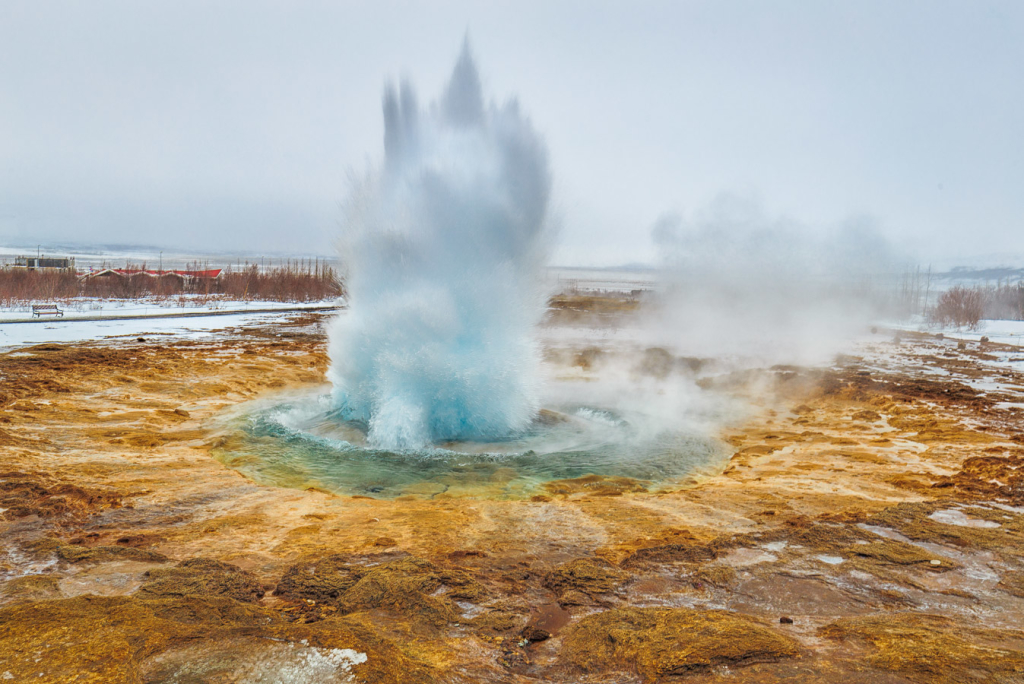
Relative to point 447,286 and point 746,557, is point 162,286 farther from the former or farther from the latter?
point 746,557

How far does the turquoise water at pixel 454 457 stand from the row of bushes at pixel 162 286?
112 feet

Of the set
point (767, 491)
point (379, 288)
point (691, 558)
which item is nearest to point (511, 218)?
point (379, 288)

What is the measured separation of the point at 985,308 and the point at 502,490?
56914mm

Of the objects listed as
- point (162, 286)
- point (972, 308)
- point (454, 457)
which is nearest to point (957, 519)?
point (454, 457)

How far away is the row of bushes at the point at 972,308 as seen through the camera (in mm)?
37094

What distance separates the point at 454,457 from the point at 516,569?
3494 millimetres

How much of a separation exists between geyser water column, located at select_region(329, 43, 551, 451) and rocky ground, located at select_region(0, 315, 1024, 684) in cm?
247

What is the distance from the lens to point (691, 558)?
4.73 metres

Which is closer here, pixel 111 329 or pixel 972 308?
pixel 111 329

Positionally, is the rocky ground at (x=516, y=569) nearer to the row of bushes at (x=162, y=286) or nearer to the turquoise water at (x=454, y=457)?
the turquoise water at (x=454, y=457)

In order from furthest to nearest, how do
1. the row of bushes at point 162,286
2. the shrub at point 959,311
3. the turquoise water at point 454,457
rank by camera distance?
the row of bushes at point 162,286, the shrub at point 959,311, the turquoise water at point 454,457

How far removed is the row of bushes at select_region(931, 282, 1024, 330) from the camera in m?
37.1

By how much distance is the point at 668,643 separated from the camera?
127 inches

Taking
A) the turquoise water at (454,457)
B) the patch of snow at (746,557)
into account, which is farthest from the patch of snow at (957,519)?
the turquoise water at (454,457)
